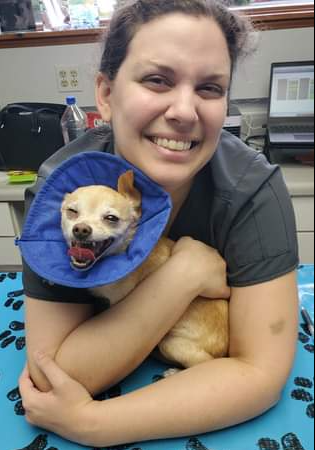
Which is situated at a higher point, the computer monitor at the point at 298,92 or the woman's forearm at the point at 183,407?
the computer monitor at the point at 298,92

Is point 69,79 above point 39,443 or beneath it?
above

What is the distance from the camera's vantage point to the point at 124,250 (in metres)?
0.52

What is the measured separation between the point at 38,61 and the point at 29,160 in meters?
0.28

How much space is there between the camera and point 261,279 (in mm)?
506

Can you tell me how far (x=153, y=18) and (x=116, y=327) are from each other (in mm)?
405

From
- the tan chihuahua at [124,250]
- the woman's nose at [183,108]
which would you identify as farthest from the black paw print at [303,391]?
the woman's nose at [183,108]

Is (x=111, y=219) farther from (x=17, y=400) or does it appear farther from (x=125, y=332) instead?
(x=17, y=400)

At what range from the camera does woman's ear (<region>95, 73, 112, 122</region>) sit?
558 millimetres

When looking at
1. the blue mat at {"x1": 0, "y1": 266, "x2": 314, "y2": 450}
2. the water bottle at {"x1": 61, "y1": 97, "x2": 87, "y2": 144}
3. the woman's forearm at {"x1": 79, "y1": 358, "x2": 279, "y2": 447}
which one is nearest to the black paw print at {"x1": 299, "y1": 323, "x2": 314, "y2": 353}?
the blue mat at {"x1": 0, "y1": 266, "x2": 314, "y2": 450}

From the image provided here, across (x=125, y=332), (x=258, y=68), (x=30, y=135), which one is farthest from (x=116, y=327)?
(x=30, y=135)

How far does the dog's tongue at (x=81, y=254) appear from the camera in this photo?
1.53 ft

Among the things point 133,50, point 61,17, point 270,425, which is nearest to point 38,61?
point 61,17

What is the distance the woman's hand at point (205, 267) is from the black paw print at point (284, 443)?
0.65 ft

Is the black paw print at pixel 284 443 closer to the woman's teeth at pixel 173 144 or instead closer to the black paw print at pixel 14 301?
the woman's teeth at pixel 173 144
